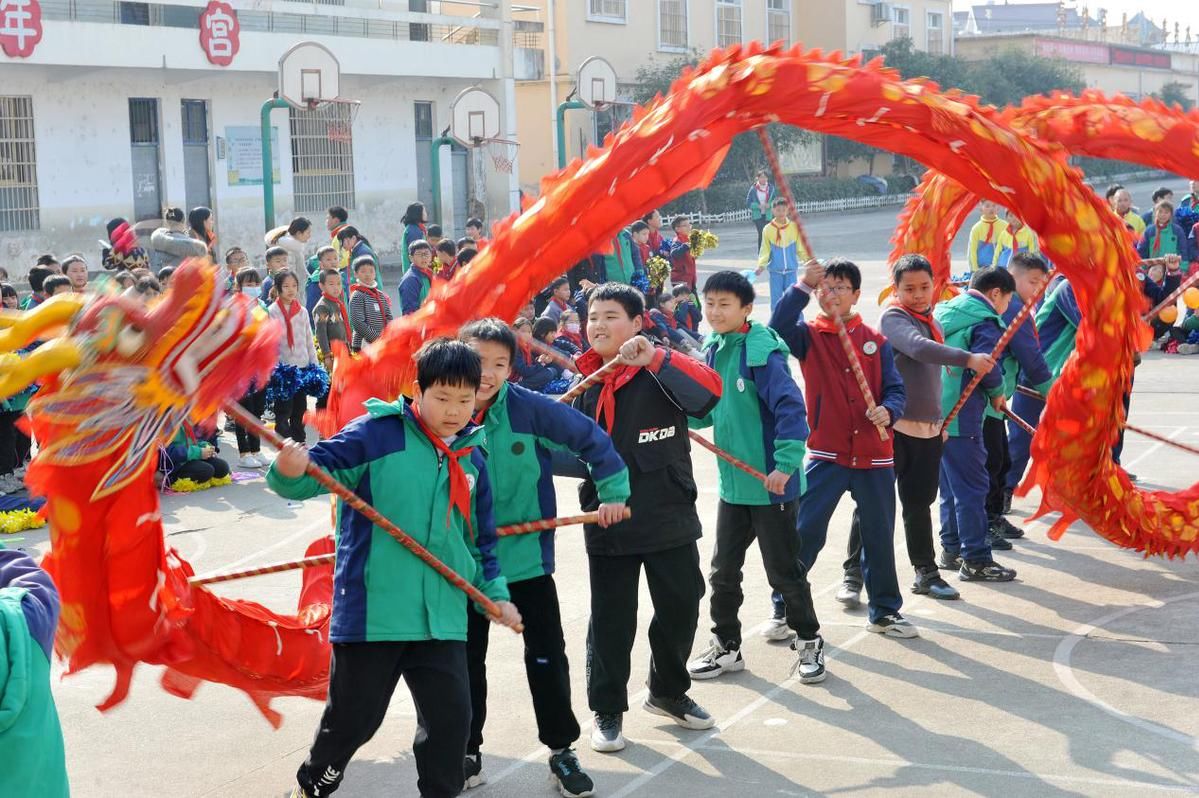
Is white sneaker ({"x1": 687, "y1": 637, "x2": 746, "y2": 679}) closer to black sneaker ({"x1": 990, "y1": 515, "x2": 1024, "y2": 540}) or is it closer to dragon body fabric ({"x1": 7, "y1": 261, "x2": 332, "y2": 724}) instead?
dragon body fabric ({"x1": 7, "y1": 261, "x2": 332, "y2": 724})

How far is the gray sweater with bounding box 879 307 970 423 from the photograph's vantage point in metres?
6.82

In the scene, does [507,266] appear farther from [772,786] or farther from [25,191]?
[25,191]

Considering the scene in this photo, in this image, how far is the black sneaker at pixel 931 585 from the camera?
7027mm

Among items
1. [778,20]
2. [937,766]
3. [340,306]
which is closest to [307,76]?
[340,306]

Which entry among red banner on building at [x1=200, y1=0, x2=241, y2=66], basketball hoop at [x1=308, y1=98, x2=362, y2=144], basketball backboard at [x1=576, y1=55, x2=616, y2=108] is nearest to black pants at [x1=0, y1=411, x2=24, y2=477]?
red banner on building at [x1=200, y1=0, x2=241, y2=66]

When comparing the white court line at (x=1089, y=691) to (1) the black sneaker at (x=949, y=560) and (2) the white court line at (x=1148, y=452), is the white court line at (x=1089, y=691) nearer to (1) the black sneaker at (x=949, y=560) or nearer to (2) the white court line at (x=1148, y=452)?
(1) the black sneaker at (x=949, y=560)

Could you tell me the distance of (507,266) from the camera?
5539mm

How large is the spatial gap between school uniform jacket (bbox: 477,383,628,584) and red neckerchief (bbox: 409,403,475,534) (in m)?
0.52

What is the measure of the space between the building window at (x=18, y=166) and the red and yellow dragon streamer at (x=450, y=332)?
17.4 meters

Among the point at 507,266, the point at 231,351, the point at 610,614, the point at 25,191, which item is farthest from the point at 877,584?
the point at 25,191

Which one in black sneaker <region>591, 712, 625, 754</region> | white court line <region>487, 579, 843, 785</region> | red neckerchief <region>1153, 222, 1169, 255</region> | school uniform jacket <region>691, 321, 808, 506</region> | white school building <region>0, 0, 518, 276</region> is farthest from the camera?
white school building <region>0, 0, 518, 276</region>

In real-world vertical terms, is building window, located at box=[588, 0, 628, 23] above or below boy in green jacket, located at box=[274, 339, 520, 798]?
above

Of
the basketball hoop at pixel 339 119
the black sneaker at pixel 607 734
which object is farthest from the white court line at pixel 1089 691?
the basketball hoop at pixel 339 119

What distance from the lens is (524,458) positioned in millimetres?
4895
